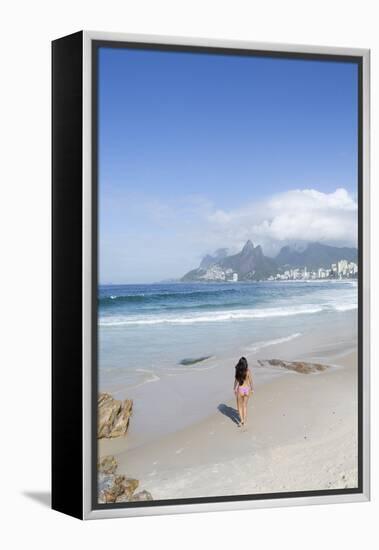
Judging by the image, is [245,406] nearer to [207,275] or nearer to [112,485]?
[207,275]

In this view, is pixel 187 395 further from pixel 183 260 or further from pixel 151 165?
pixel 151 165

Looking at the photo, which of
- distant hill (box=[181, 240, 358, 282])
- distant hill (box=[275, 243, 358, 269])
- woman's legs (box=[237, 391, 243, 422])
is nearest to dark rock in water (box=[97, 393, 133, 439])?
woman's legs (box=[237, 391, 243, 422])

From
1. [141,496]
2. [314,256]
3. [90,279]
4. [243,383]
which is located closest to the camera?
[90,279]

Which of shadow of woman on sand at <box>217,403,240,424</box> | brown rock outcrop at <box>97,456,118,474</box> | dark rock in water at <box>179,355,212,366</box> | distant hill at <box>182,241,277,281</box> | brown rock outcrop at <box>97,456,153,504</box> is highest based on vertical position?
distant hill at <box>182,241,277,281</box>

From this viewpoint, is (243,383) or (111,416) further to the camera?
(243,383)

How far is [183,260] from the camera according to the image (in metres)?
9.25

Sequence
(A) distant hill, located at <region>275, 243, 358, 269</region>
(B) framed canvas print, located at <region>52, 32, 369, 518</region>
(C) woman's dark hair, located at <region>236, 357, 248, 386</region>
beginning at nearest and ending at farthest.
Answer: (B) framed canvas print, located at <region>52, 32, 369, 518</region> < (C) woman's dark hair, located at <region>236, 357, 248, 386</region> < (A) distant hill, located at <region>275, 243, 358, 269</region>

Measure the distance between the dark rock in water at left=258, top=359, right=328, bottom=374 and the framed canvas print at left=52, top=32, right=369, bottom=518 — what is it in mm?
13

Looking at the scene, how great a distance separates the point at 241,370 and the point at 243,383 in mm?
122

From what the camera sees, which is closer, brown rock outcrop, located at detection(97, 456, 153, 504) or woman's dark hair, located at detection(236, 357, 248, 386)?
brown rock outcrop, located at detection(97, 456, 153, 504)

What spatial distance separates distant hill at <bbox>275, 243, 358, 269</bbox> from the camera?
959cm

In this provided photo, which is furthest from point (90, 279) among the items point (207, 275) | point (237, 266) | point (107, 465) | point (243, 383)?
point (243, 383)

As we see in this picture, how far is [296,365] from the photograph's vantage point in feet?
31.2

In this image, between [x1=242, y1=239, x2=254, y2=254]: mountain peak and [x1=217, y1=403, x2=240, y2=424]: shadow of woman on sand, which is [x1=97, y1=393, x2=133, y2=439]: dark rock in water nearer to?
[x1=217, y1=403, x2=240, y2=424]: shadow of woman on sand
